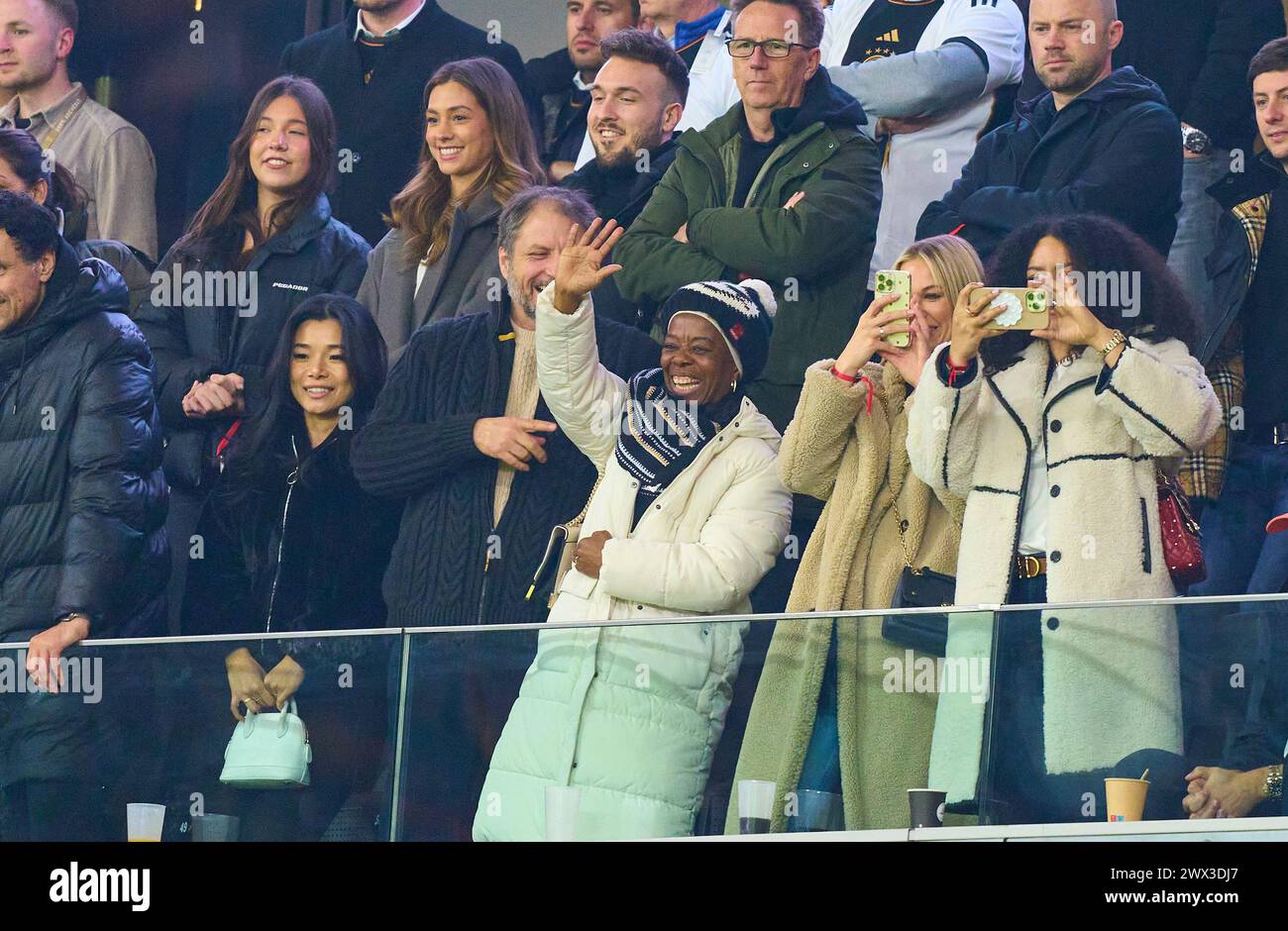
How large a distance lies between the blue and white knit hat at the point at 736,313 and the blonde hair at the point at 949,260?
1.77 feet

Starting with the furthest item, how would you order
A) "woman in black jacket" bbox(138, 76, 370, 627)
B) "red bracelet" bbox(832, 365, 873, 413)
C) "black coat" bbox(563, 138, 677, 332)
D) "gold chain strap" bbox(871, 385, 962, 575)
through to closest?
1. "woman in black jacket" bbox(138, 76, 370, 627)
2. "black coat" bbox(563, 138, 677, 332)
3. "red bracelet" bbox(832, 365, 873, 413)
4. "gold chain strap" bbox(871, 385, 962, 575)

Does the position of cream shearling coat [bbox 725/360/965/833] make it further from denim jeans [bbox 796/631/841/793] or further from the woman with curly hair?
the woman with curly hair

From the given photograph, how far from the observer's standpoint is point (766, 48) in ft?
30.6

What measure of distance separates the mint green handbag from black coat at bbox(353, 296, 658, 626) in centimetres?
146

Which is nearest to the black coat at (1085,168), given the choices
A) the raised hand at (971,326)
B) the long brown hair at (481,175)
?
the raised hand at (971,326)

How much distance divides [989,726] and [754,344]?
2.09 meters

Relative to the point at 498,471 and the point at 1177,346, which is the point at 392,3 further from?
the point at 1177,346

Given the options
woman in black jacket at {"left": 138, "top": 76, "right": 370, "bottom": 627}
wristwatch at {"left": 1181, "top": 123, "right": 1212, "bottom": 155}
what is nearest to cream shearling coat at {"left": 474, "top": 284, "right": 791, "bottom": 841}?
wristwatch at {"left": 1181, "top": 123, "right": 1212, "bottom": 155}

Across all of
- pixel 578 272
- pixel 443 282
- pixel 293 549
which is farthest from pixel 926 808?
pixel 443 282

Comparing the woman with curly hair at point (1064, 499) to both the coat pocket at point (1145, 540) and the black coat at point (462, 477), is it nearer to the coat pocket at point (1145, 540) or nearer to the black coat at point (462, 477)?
the coat pocket at point (1145, 540)

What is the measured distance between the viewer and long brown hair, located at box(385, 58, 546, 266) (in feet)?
32.2

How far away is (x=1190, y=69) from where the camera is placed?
879 centimetres

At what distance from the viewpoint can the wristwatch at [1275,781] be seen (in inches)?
260

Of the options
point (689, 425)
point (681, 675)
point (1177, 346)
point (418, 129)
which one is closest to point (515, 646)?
point (681, 675)
